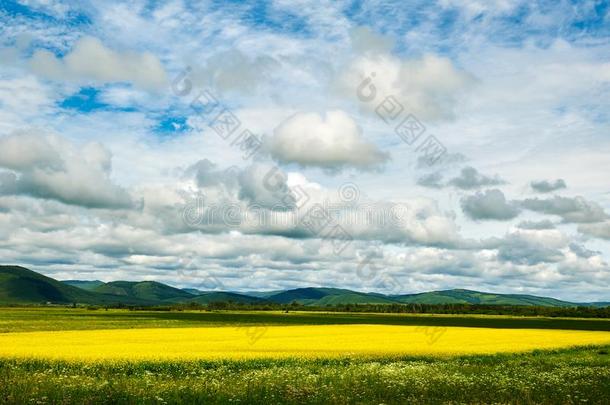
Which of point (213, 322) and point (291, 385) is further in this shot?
point (213, 322)

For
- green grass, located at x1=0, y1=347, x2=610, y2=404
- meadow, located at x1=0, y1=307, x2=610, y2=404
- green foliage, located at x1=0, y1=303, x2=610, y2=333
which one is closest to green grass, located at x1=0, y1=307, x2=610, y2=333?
green foliage, located at x1=0, y1=303, x2=610, y2=333

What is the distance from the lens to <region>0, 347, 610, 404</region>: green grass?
1858 cm

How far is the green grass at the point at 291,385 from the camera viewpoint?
61.0 feet

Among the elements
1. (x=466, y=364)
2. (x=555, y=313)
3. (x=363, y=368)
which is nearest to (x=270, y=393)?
(x=363, y=368)

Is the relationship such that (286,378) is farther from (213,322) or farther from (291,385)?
(213,322)

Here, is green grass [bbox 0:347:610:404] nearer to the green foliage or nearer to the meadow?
the meadow

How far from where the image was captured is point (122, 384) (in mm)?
21453

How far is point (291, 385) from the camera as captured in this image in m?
21.9

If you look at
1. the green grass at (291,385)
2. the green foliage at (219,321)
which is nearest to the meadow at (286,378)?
the green grass at (291,385)

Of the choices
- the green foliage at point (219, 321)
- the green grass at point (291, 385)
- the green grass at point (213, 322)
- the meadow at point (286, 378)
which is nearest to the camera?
the green grass at point (291, 385)

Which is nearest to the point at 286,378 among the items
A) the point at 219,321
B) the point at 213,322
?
the point at 213,322

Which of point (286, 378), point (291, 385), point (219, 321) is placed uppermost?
point (291, 385)

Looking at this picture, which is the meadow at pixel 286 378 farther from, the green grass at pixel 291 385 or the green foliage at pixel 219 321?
the green foliage at pixel 219 321

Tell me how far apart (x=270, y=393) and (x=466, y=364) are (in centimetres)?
1536
